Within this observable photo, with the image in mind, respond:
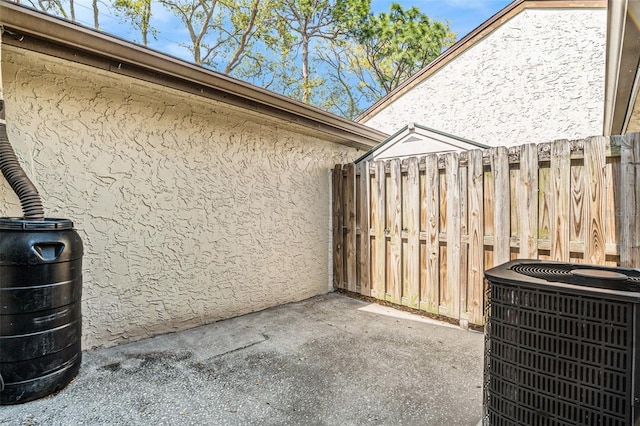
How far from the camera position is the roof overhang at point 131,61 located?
2.74m

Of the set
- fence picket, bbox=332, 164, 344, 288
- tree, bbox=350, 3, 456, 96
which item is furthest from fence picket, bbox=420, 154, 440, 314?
tree, bbox=350, 3, 456, 96

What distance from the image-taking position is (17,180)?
2.74 meters

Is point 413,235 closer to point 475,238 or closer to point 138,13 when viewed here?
point 475,238

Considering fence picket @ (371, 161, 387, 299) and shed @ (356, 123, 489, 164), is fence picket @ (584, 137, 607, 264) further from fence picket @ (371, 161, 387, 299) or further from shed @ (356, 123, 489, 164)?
fence picket @ (371, 161, 387, 299)

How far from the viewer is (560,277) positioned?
66.1 inches

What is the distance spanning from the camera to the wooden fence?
3.36 metres

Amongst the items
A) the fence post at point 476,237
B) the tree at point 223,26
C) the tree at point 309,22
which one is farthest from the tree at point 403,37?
the fence post at point 476,237

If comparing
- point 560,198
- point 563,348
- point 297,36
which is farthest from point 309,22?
point 563,348

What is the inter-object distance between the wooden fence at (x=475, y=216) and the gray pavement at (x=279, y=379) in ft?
2.49

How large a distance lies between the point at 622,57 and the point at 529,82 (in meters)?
5.90

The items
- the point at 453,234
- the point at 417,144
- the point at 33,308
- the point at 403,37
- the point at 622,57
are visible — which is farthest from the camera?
the point at 403,37

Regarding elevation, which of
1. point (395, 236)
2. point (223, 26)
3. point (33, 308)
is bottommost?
point (33, 308)

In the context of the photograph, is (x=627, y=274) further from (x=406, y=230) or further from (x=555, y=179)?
(x=406, y=230)

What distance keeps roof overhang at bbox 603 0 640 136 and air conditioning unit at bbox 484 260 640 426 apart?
1.62 m
